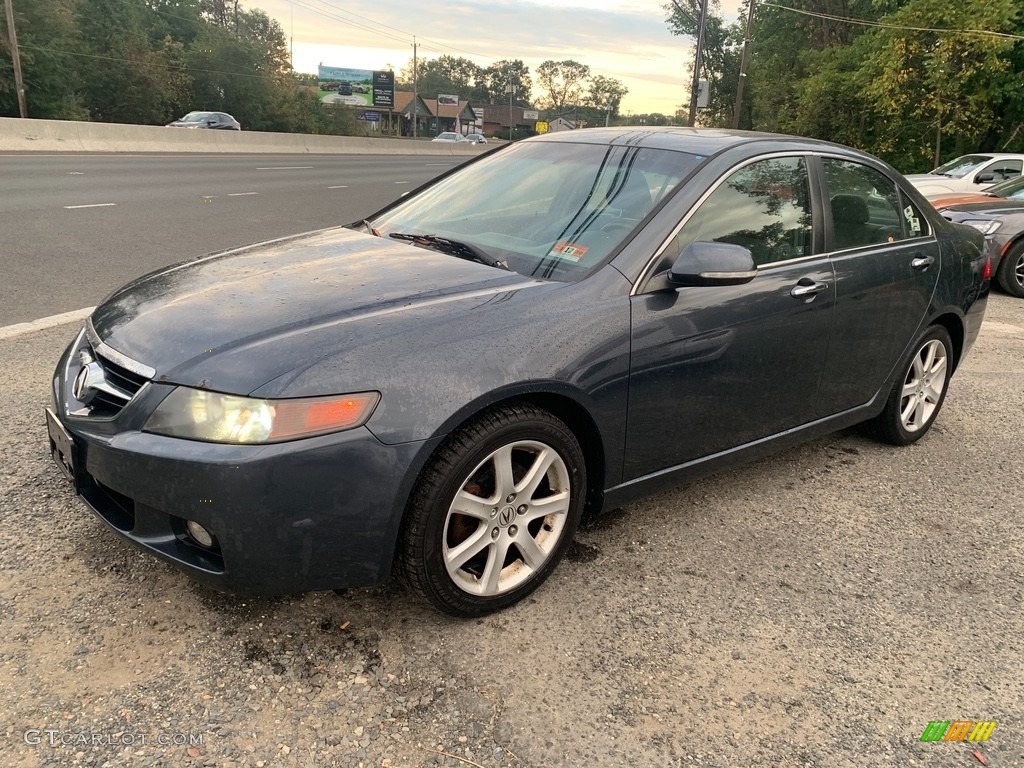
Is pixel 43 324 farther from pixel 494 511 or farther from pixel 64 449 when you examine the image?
pixel 494 511

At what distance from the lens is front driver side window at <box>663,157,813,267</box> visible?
3.08m

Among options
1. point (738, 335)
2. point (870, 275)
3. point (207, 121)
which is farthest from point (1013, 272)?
point (207, 121)

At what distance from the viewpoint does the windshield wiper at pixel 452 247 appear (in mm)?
3041

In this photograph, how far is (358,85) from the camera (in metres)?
90.8

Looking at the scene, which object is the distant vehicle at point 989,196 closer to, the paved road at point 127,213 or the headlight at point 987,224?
the headlight at point 987,224

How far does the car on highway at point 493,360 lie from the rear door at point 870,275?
0.05 ft

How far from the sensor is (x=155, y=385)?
2277 millimetres

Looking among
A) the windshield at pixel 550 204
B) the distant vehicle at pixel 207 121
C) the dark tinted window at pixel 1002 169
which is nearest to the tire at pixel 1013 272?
the windshield at pixel 550 204

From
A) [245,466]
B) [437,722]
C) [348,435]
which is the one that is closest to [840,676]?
[437,722]

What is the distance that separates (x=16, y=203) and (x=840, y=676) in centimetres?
1188

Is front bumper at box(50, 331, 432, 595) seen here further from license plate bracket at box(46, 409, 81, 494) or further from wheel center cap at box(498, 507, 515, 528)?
wheel center cap at box(498, 507, 515, 528)

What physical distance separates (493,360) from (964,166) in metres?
19.2

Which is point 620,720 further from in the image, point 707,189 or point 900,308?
point 900,308
